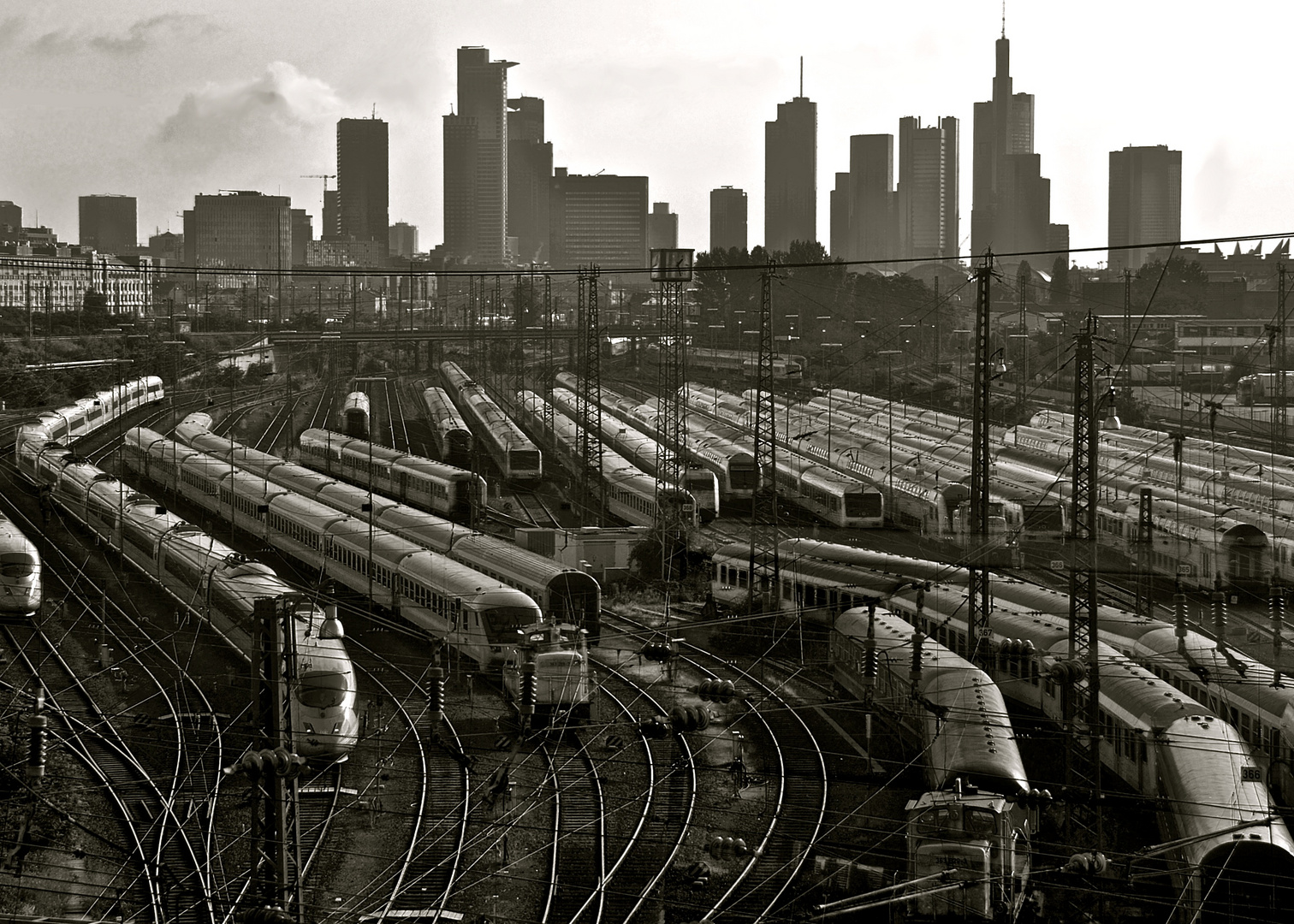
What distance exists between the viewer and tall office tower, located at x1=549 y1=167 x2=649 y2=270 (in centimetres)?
15112

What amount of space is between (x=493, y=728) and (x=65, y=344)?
39.7 metres

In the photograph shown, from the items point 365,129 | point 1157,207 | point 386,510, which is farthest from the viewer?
point 365,129

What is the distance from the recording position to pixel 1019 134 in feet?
479

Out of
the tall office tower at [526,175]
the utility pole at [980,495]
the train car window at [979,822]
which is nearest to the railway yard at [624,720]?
the train car window at [979,822]

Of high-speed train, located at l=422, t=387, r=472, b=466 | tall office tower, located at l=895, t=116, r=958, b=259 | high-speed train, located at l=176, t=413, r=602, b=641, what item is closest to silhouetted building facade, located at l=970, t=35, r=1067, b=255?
tall office tower, located at l=895, t=116, r=958, b=259

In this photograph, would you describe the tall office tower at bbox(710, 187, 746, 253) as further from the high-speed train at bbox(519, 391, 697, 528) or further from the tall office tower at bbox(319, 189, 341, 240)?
the high-speed train at bbox(519, 391, 697, 528)

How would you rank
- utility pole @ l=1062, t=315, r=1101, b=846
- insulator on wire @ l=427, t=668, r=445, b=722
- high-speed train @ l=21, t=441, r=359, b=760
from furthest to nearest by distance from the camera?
1. insulator on wire @ l=427, t=668, r=445, b=722
2. high-speed train @ l=21, t=441, r=359, b=760
3. utility pole @ l=1062, t=315, r=1101, b=846

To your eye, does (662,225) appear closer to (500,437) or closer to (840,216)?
(840,216)

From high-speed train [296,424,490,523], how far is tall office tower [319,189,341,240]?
144 meters

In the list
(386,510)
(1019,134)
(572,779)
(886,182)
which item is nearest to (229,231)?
(886,182)

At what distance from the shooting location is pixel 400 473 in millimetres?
26141

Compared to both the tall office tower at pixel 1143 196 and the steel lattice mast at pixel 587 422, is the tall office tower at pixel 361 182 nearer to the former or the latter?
the tall office tower at pixel 1143 196

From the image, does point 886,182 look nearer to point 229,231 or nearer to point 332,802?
point 229,231

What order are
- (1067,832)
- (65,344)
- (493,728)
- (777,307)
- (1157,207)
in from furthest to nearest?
(1157,207) < (777,307) < (65,344) < (493,728) < (1067,832)
